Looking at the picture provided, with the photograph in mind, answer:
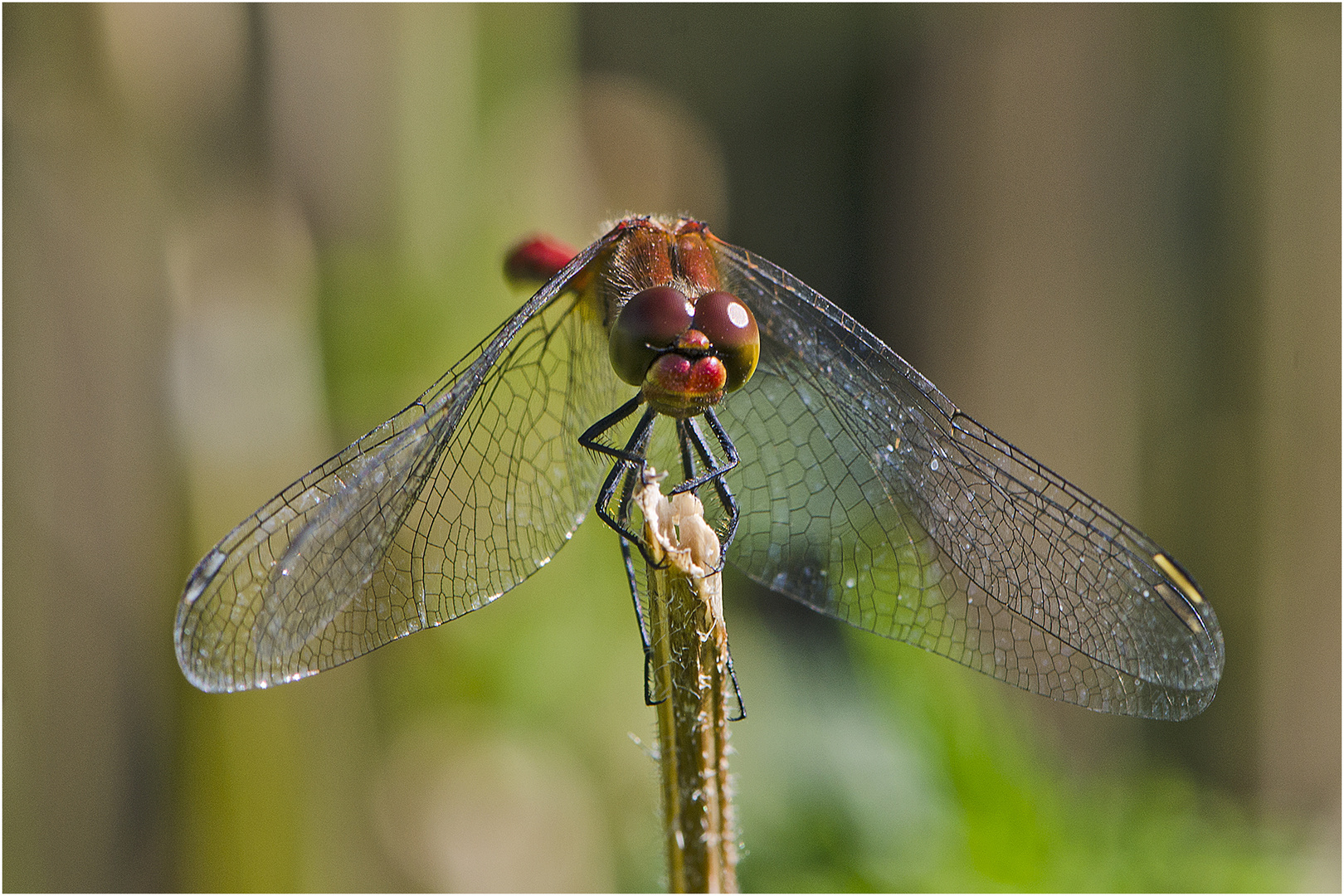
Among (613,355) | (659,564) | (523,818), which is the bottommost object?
(523,818)

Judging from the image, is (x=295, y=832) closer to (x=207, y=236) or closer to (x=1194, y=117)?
(x=207, y=236)

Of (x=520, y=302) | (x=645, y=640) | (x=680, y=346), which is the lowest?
(x=645, y=640)

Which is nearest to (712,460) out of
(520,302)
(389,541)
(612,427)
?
(612,427)

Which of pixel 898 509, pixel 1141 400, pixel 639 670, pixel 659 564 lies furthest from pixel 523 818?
pixel 1141 400

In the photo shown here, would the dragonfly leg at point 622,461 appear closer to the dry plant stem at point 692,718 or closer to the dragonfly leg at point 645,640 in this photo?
the dragonfly leg at point 645,640

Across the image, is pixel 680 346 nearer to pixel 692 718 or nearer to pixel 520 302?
pixel 692 718

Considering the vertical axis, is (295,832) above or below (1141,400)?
below

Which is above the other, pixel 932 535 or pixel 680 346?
pixel 680 346

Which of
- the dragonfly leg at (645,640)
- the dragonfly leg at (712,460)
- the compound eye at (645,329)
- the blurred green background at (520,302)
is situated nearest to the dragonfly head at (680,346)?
the compound eye at (645,329)
